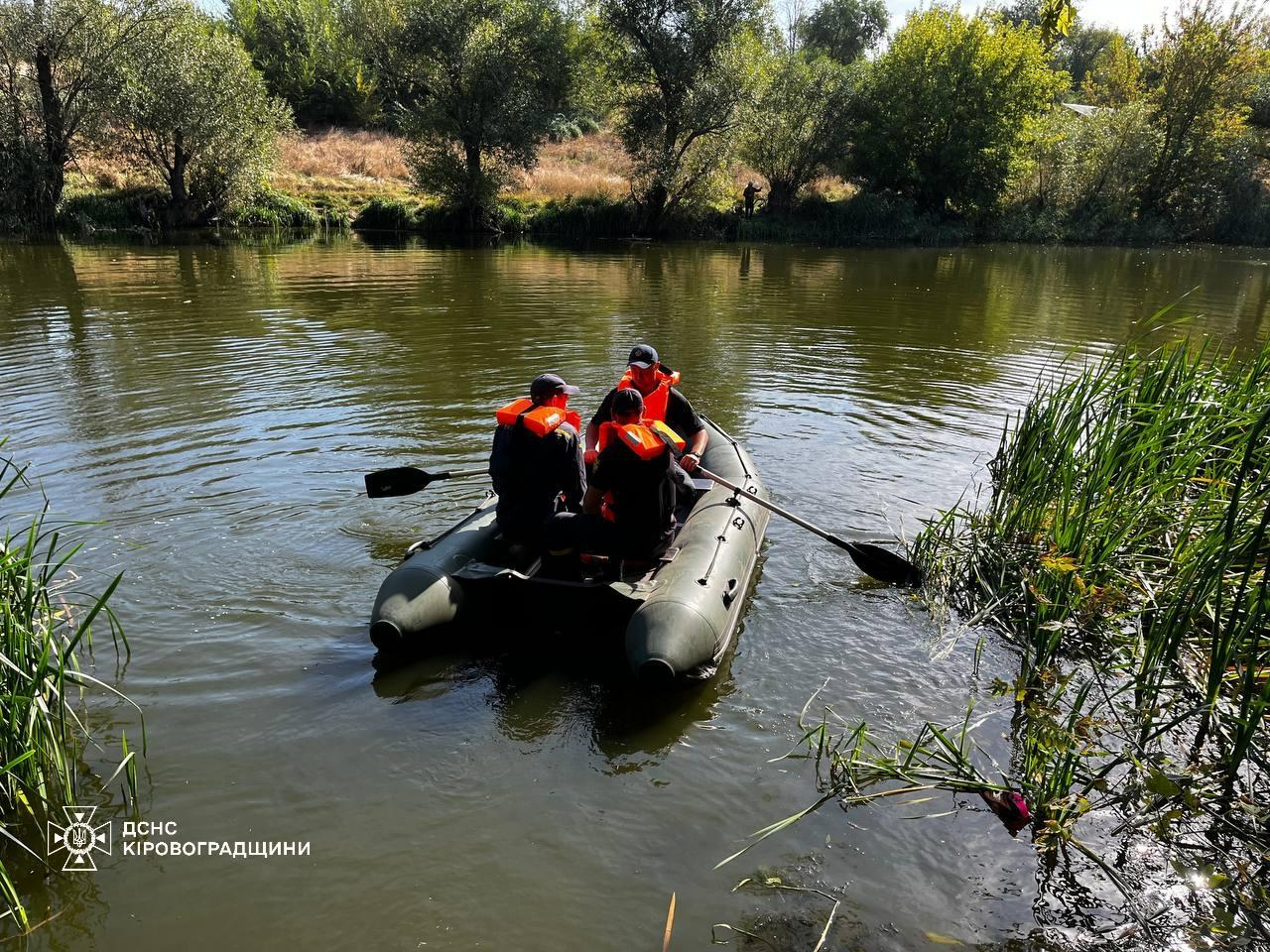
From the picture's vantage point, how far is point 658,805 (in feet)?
12.1

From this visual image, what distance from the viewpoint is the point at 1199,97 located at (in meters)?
34.0

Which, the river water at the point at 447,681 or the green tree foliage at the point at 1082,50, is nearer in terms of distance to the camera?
the river water at the point at 447,681

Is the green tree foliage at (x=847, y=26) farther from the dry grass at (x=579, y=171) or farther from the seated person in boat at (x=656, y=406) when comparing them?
the seated person in boat at (x=656, y=406)

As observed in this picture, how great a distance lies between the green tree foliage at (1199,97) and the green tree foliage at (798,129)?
12.7 metres

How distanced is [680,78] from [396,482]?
28.6 metres

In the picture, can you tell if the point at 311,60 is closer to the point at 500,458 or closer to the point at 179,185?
the point at 179,185

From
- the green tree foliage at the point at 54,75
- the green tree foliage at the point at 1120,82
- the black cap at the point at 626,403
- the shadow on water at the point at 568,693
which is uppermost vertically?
the green tree foliage at the point at 1120,82

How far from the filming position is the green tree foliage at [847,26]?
66188 millimetres

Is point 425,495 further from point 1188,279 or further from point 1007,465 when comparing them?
point 1188,279

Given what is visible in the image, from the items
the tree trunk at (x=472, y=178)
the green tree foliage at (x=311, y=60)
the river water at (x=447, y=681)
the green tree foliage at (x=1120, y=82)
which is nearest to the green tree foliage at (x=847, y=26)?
the green tree foliage at (x=1120, y=82)

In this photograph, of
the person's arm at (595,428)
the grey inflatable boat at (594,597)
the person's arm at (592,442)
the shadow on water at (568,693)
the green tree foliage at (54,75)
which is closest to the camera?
the shadow on water at (568,693)

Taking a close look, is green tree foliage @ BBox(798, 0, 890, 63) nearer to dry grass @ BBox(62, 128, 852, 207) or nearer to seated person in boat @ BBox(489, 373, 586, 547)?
dry grass @ BBox(62, 128, 852, 207)

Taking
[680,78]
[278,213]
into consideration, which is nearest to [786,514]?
[680,78]

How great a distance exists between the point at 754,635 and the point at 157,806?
316cm
